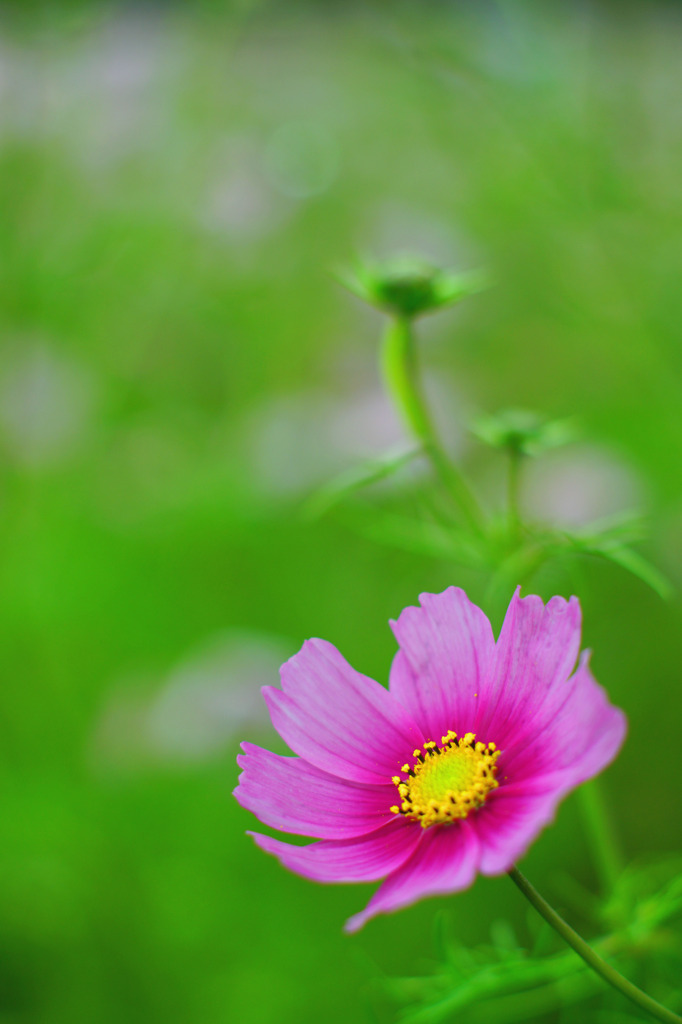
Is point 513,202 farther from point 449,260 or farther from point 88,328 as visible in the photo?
point 88,328

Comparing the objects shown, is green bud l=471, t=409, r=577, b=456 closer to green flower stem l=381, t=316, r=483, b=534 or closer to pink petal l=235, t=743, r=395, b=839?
green flower stem l=381, t=316, r=483, b=534

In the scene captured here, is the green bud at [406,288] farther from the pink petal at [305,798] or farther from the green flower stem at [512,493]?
the pink petal at [305,798]

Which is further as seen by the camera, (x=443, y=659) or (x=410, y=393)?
(x=410, y=393)

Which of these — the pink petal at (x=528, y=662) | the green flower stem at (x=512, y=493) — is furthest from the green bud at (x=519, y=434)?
the pink petal at (x=528, y=662)

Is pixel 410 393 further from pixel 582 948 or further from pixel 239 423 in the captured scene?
pixel 239 423

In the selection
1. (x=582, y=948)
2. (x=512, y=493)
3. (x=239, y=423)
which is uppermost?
(x=239, y=423)

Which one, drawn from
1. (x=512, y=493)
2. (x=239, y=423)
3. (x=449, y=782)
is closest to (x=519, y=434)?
(x=512, y=493)

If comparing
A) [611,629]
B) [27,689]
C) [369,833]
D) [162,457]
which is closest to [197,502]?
[162,457]
